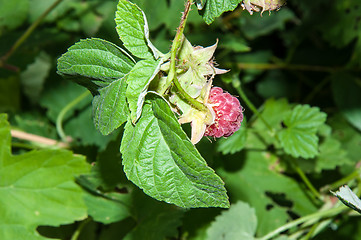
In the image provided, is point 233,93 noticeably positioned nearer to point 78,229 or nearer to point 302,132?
→ point 302,132

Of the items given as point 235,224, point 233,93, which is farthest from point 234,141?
point 235,224

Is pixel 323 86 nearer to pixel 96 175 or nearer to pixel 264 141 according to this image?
pixel 264 141

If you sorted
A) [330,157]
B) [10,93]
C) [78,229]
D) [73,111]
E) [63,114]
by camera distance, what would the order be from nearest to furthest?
[78,229] → [330,157] → [63,114] → [73,111] → [10,93]

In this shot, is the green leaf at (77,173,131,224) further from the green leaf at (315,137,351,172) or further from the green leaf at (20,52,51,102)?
the green leaf at (20,52,51,102)

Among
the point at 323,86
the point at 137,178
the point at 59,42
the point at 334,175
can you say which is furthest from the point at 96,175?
the point at 323,86

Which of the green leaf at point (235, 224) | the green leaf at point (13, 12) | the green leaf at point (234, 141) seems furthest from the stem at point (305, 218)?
the green leaf at point (13, 12)

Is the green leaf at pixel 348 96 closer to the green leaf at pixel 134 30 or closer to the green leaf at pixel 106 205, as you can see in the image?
the green leaf at pixel 106 205

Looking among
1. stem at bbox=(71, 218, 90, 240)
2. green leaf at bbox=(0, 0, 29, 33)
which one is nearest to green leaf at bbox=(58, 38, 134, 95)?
stem at bbox=(71, 218, 90, 240)
